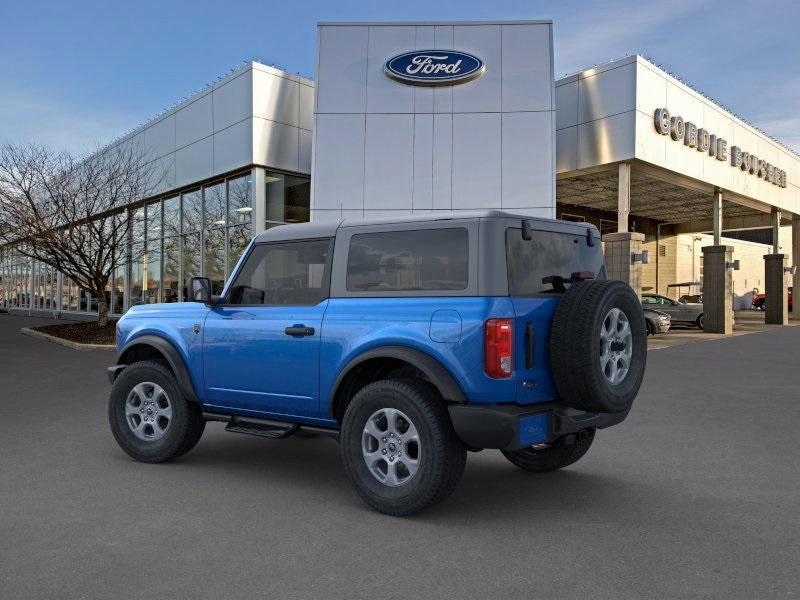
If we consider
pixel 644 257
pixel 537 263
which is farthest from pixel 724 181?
pixel 537 263

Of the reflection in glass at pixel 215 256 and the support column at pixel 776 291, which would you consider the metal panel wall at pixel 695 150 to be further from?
the reflection in glass at pixel 215 256

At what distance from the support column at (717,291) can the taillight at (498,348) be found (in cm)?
2469

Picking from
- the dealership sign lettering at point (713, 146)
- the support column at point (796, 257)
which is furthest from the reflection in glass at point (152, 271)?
the support column at point (796, 257)

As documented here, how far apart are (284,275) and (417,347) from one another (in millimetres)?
1511

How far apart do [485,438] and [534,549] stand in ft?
2.19

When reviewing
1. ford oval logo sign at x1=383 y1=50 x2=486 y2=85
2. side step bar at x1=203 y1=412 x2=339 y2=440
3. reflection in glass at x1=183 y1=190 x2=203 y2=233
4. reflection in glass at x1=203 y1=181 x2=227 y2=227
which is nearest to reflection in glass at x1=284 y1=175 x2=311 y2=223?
reflection in glass at x1=203 y1=181 x2=227 y2=227

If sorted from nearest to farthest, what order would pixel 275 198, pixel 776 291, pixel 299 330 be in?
1. pixel 299 330
2. pixel 275 198
3. pixel 776 291

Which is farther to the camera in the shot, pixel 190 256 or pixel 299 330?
pixel 190 256

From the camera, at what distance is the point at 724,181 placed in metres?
27.6

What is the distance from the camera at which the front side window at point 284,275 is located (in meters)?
5.26

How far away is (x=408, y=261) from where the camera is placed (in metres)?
4.83

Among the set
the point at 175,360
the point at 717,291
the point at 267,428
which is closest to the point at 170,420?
the point at 175,360

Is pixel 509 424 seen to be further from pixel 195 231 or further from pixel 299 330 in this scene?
pixel 195 231

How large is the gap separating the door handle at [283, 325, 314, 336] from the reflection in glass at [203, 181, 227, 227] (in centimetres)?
1852
